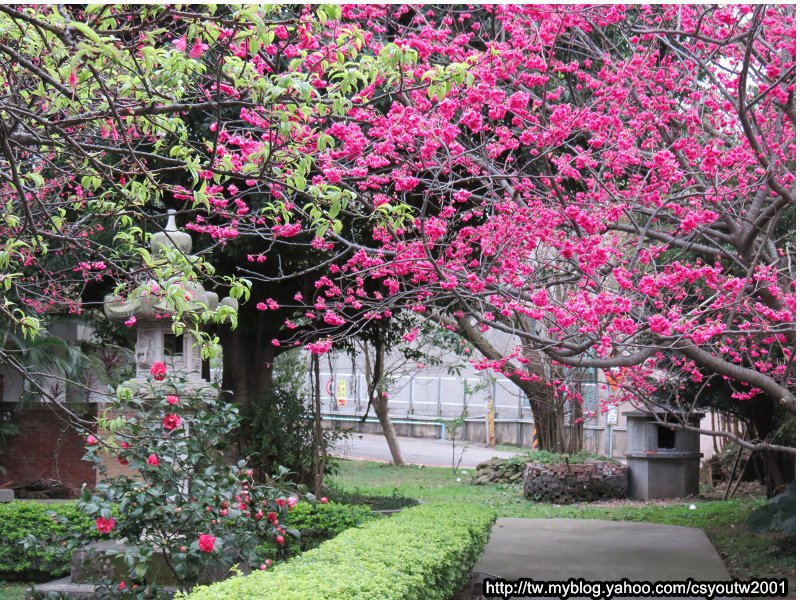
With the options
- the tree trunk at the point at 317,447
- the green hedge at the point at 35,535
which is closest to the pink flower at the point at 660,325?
the green hedge at the point at 35,535

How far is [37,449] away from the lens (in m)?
12.3

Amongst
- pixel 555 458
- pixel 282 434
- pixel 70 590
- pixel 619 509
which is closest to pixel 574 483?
pixel 555 458

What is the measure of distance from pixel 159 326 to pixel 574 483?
9374 millimetres

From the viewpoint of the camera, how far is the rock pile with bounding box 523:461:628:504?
563 inches

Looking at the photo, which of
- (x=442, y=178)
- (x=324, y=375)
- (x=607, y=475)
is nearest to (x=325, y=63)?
(x=442, y=178)

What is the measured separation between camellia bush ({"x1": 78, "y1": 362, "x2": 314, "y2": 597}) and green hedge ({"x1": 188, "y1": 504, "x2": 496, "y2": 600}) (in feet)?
1.56

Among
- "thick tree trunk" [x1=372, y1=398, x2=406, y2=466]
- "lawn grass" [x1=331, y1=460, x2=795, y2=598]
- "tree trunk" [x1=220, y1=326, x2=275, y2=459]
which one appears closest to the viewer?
"lawn grass" [x1=331, y1=460, x2=795, y2=598]

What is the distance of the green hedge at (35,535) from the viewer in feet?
24.6

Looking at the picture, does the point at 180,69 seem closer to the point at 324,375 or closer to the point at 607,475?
the point at 607,475

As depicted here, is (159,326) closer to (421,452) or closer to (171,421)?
(171,421)

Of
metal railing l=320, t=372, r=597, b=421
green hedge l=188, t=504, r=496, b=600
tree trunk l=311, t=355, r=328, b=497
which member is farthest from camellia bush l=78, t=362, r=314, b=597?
metal railing l=320, t=372, r=597, b=421

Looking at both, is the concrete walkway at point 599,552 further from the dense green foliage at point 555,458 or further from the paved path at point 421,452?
the paved path at point 421,452

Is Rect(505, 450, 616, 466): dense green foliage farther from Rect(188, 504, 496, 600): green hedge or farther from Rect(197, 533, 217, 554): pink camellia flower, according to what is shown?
Rect(197, 533, 217, 554): pink camellia flower

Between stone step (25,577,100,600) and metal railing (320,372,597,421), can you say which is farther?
metal railing (320,372,597,421)
